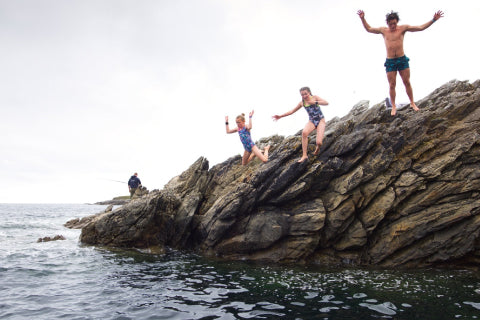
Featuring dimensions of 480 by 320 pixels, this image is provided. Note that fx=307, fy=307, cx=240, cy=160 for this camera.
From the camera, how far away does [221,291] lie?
12062mm

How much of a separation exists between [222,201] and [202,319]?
1088cm

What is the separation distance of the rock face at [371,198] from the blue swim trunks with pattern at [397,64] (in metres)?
4.33

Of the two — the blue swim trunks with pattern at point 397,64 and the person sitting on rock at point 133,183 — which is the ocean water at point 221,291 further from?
the person sitting on rock at point 133,183

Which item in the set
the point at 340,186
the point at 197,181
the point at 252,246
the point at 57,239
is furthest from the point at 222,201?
the point at 57,239

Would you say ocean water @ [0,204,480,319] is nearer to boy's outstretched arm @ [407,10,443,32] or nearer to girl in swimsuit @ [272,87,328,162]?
girl in swimsuit @ [272,87,328,162]

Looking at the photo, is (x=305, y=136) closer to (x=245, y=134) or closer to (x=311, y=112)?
(x=311, y=112)

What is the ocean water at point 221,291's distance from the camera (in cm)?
972

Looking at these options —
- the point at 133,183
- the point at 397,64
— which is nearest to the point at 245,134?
the point at 397,64

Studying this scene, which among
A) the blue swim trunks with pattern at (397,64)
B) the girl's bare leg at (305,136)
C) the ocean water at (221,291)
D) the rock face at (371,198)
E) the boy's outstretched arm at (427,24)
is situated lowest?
the ocean water at (221,291)

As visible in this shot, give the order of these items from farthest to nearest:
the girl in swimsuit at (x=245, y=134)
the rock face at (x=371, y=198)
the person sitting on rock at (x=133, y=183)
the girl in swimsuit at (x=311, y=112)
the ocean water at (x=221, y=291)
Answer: the person sitting on rock at (x=133, y=183), the girl in swimsuit at (x=245, y=134), the girl in swimsuit at (x=311, y=112), the rock face at (x=371, y=198), the ocean water at (x=221, y=291)

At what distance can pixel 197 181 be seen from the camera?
24.6 m

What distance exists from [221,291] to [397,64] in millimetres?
12898

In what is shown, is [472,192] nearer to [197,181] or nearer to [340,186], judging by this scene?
[340,186]

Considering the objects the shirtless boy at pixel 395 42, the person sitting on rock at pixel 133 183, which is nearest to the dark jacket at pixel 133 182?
the person sitting on rock at pixel 133 183
